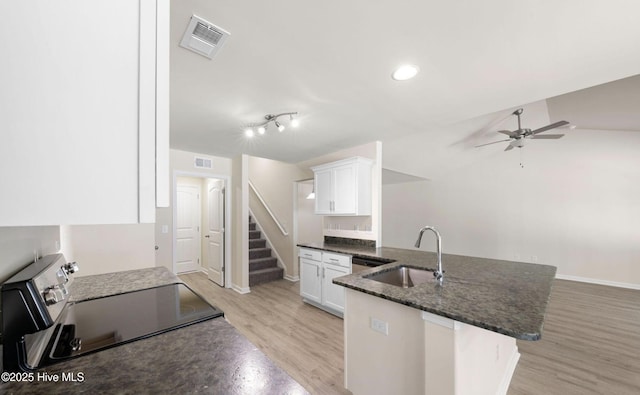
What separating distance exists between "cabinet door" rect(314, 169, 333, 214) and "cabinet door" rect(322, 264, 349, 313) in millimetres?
906

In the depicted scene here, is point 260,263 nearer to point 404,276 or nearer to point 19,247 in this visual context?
point 404,276

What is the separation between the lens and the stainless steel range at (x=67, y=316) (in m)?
0.69

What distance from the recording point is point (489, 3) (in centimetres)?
126

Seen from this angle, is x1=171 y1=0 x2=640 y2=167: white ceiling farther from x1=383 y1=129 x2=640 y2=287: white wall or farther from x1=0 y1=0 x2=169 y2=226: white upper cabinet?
x1=383 y1=129 x2=640 y2=287: white wall

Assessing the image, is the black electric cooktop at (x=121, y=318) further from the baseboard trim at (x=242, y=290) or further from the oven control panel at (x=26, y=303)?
the baseboard trim at (x=242, y=290)

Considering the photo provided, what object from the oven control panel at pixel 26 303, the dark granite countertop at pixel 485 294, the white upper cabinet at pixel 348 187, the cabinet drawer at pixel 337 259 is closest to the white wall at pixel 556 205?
the white upper cabinet at pixel 348 187

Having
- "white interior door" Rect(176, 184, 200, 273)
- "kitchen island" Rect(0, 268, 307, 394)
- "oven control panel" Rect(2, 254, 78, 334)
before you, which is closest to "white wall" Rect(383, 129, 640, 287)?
"white interior door" Rect(176, 184, 200, 273)

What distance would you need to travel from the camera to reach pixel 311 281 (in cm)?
373

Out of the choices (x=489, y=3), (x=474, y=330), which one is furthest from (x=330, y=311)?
(x=489, y=3)

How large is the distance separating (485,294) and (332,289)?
213 cm

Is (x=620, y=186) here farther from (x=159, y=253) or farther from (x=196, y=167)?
(x=159, y=253)

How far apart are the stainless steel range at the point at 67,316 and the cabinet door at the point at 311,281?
7.82ft

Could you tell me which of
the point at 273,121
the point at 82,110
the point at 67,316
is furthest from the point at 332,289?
the point at 82,110

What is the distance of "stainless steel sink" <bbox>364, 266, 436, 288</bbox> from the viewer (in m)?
2.23
